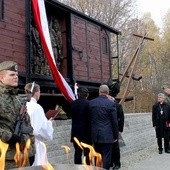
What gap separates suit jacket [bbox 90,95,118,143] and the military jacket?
341 cm

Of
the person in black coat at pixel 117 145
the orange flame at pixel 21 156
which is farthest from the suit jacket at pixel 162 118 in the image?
the orange flame at pixel 21 156

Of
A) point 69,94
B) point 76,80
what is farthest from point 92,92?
point 69,94

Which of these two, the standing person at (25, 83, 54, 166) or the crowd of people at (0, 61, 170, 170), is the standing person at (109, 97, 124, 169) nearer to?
the crowd of people at (0, 61, 170, 170)

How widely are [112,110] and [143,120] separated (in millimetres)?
9058

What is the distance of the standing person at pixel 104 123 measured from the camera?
712 cm

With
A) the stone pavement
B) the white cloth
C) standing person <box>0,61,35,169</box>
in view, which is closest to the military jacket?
standing person <box>0,61,35,169</box>

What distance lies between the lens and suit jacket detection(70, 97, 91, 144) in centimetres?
718

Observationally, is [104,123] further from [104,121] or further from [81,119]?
[81,119]

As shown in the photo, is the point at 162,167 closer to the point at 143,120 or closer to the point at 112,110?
the point at 112,110

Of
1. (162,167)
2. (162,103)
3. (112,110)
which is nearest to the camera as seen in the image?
(112,110)

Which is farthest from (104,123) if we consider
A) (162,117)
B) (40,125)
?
(162,117)

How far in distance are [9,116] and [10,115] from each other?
15mm

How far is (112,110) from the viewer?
7121mm

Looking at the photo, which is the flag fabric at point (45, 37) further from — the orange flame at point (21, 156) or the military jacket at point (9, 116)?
the orange flame at point (21, 156)
